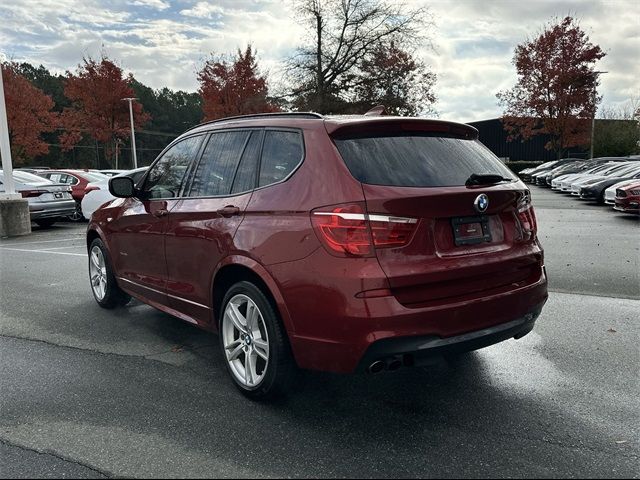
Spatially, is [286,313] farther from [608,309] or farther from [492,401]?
[608,309]

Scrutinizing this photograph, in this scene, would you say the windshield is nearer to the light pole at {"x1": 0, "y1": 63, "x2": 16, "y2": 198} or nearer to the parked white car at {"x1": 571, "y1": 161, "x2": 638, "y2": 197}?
the light pole at {"x1": 0, "y1": 63, "x2": 16, "y2": 198}

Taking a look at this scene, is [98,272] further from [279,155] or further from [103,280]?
[279,155]

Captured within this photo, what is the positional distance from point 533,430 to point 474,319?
27.6 inches

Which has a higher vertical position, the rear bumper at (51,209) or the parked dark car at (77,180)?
the parked dark car at (77,180)

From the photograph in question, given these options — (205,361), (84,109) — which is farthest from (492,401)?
(84,109)

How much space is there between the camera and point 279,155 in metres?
3.46

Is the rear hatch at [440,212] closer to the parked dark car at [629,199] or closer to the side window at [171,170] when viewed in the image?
the side window at [171,170]

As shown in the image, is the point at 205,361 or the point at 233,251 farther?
the point at 205,361

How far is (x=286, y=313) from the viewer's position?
314 cm

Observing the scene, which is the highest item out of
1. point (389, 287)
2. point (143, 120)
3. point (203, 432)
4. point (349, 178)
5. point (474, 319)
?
point (143, 120)

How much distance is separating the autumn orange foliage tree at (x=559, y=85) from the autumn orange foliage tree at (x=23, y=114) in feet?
109

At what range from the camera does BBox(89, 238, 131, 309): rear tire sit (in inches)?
223

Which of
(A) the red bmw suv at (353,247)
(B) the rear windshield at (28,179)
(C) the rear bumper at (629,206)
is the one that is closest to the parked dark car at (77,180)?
(B) the rear windshield at (28,179)

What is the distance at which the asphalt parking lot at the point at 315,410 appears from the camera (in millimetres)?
2756
